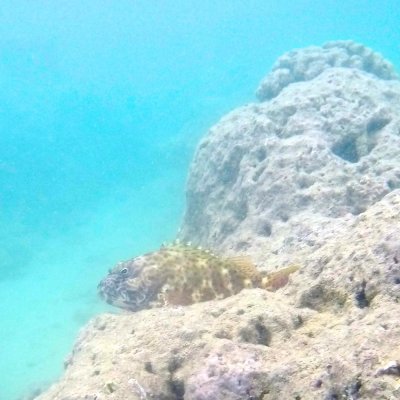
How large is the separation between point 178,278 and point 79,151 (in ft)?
135

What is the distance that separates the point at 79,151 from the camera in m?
43.8

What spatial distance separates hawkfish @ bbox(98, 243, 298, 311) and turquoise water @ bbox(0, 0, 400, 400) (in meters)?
8.52

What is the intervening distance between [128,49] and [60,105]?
55309mm

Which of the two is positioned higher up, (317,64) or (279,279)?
(317,64)

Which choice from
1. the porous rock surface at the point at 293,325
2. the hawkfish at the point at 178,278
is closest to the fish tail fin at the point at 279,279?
the hawkfish at the point at 178,278

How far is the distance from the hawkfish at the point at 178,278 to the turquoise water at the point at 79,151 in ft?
27.9

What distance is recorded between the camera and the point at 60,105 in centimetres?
6081

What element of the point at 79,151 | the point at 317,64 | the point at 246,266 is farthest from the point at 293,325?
the point at 79,151

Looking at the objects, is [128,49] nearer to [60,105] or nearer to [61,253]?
[60,105]

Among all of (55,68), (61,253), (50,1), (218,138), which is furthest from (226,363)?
(50,1)

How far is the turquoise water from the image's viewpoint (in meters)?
17.1

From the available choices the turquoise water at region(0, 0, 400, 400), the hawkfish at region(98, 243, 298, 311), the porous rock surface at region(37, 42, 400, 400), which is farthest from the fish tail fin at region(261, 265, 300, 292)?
the turquoise water at region(0, 0, 400, 400)

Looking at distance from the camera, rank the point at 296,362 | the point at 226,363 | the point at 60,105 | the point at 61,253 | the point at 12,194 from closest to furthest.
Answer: the point at 296,362 → the point at 226,363 → the point at 61,253 → the point at 12,194 → the point at 60,105

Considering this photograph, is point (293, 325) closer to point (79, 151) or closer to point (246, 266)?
point (246, 266)
